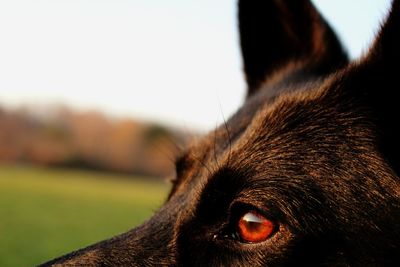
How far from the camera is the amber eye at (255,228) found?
2.32m

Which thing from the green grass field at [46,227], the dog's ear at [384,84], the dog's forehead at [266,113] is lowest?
the dog's ear at [384,84]

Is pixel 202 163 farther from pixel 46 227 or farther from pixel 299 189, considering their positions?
pixel 46 227

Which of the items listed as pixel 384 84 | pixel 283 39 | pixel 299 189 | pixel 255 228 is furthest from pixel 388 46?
pixel 283 39

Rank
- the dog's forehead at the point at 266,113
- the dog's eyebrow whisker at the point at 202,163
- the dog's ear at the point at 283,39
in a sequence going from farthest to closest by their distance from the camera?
the dog's ear at the point at 283,39 → the dog's forehead at the point at 266,113 → the dog's eyebrow whisker at the point at 202,163

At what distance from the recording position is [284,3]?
3.81 meters

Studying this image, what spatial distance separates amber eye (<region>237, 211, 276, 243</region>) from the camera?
232 centimetres

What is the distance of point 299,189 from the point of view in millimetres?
2395

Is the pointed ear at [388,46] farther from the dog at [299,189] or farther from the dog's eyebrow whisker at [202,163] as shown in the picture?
the dog's eyebrow whisker at [202,163]

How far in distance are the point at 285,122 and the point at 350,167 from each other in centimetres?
44

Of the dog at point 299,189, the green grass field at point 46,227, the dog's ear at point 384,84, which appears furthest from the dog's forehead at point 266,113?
the green grass field at point 46,227

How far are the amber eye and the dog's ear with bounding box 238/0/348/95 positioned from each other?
183cm

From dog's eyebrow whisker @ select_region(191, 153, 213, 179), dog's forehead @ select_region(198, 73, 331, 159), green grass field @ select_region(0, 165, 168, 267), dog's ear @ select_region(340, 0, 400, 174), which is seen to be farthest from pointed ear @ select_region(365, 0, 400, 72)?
green grass field @ select_region(0, 165, 168, 267)

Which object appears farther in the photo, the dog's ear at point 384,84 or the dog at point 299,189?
the dog's ear at point 384,84

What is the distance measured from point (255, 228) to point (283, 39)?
2.20m
